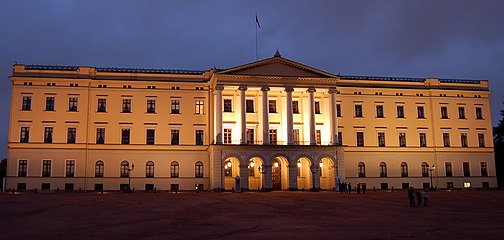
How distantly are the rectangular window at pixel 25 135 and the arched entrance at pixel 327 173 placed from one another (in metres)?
29.1

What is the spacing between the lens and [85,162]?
54.0 meters

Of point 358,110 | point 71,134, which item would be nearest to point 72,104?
point 71,134

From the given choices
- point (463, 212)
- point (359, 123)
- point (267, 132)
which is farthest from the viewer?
point (359, 123)

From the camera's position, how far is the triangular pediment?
53.7 meters

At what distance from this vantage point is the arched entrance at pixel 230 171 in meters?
53.3

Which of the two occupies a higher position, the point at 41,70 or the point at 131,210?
the point at 41,70

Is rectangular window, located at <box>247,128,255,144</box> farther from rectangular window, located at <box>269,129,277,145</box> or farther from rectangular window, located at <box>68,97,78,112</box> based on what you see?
rectangular window, located at <box>68,97,78,112</box>

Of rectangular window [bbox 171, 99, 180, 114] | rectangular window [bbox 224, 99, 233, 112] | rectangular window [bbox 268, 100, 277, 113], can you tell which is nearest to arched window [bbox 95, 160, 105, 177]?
rectangular window [bbox 171, 99, 180, 114]

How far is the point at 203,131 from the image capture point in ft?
186

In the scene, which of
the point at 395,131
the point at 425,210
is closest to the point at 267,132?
the point at 395,131

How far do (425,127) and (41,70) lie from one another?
137 feet

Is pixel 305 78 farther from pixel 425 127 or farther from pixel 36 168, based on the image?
pixel 36 168

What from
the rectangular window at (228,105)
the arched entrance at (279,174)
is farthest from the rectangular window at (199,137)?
the arched entrance at (279,174)

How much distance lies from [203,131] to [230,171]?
553 cm
